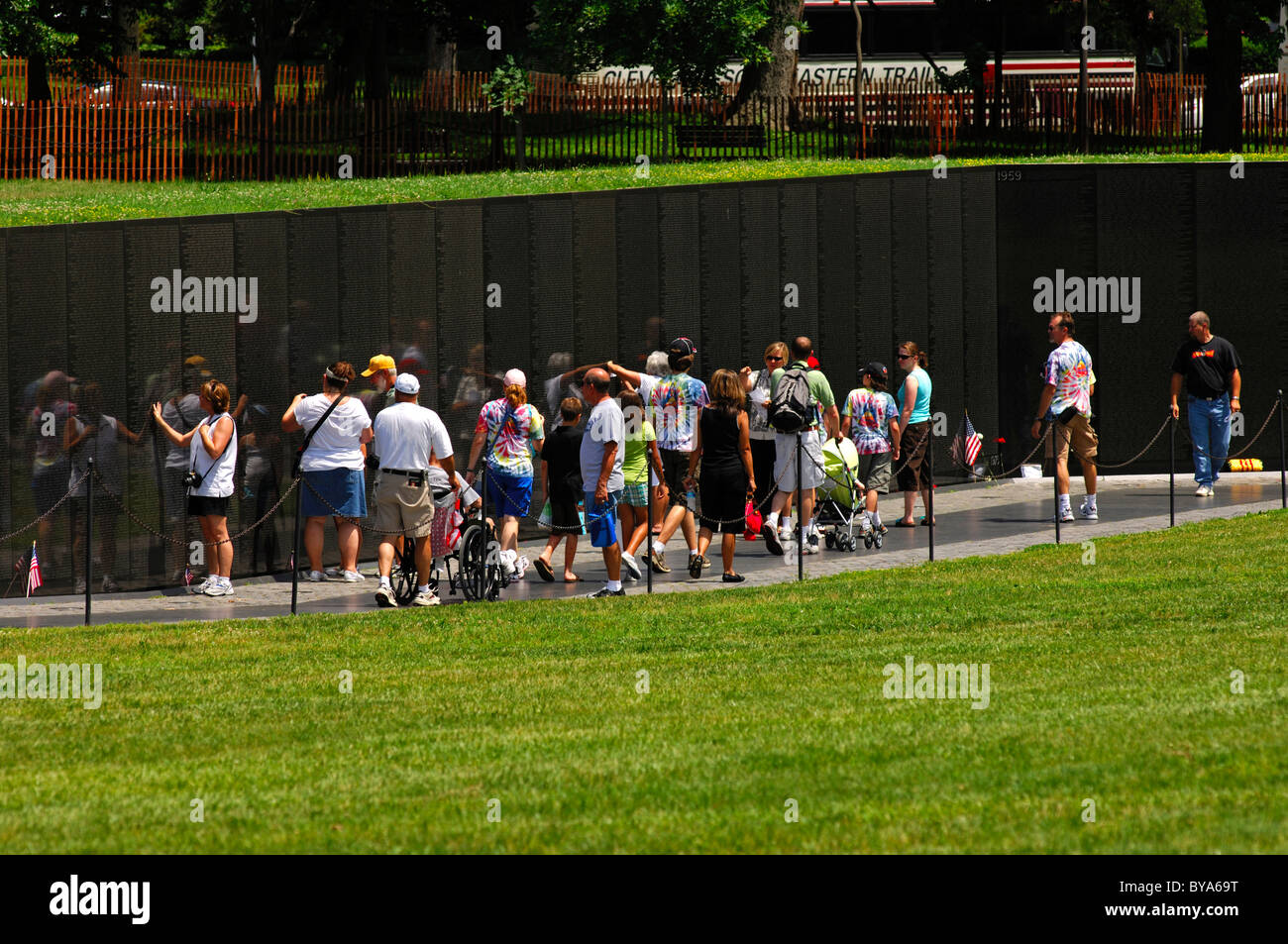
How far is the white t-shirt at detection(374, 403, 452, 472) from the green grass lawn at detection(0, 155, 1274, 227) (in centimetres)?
398

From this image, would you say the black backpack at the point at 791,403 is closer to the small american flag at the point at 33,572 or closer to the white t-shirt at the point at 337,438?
the white t-shirt at the point at 337,438

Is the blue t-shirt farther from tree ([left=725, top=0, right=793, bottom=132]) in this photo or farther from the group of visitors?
tree ([left=725, top=0, right=793, bottom=132])

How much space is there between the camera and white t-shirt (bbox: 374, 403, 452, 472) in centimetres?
1430

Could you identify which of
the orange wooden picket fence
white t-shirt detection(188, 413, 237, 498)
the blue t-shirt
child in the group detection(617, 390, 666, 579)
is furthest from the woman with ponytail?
the orange wooden picket fence

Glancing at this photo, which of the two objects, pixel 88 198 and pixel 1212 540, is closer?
pixel 1212 540

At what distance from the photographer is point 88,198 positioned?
61.7 ft

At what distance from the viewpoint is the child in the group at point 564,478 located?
15844mm

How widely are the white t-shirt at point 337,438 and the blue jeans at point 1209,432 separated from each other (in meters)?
10.3

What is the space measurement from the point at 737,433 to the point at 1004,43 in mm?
47272

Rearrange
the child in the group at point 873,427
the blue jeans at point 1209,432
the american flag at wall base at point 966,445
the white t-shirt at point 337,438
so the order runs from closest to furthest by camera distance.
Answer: the white t-shirt at point 337,438, the child in the group at point 873,427, the blue jeans at point 1209,432, the american flag at wall base at point 966,445

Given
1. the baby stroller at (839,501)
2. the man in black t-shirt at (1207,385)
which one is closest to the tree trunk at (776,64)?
the man in black t-shirt at (1207,385)

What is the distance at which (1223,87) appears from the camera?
30.7 m

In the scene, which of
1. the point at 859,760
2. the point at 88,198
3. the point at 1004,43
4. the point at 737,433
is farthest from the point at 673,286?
the point at 1004,43
